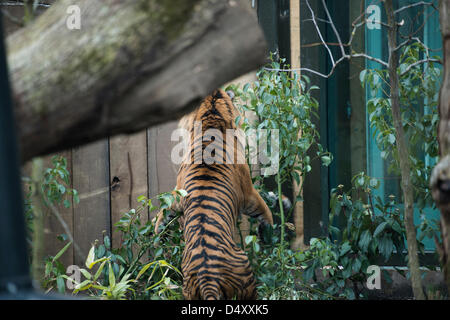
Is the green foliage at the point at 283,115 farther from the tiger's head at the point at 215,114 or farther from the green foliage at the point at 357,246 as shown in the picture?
the green foliage at the point at 357,246

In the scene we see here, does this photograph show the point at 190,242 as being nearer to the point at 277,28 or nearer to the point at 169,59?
the point at 169,59

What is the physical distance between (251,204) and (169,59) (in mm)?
1994

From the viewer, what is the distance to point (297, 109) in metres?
3.09

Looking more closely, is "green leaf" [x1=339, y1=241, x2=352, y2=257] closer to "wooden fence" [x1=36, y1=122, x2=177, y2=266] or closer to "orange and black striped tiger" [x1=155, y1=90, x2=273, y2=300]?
"orange and black striped tiger" [x1=155, y1=90, x2=273, y2=300]

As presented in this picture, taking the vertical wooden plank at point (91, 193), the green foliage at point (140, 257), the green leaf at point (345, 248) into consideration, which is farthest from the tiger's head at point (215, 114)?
the green leaf at point (345, 248)

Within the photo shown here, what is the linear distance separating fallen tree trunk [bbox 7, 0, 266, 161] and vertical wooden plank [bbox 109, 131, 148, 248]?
7.62ft

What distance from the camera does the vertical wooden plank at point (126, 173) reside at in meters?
3.64

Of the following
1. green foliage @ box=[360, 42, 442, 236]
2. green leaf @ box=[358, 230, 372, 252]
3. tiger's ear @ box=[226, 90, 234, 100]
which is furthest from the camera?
tiger's ear @ box=[226, 90, 234, 100]

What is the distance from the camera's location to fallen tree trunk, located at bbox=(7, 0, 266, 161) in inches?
49.3

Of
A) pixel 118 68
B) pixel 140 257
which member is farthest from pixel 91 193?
pixel 118 68

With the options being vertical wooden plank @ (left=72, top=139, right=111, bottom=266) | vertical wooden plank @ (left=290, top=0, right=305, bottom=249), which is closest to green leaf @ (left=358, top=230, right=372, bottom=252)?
vertical wooden plank @ (left=290, top=0, right=305, bottom=249)

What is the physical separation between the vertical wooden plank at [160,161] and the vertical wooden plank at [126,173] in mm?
45
